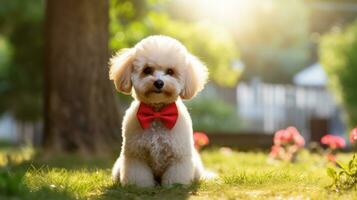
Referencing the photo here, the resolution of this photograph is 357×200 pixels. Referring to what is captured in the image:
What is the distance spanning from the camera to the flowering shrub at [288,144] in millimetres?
9543

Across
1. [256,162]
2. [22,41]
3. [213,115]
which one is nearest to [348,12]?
[213,115]

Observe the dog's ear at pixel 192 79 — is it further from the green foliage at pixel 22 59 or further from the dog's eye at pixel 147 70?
the green foliage at pixel 22 59

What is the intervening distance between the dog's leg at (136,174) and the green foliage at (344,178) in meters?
1.46

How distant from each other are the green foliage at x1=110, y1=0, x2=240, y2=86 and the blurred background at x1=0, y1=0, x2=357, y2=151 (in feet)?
0.11

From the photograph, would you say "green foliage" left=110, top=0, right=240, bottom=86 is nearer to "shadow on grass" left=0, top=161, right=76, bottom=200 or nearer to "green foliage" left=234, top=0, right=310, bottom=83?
"shadow on grass" left=0, top=161, right=76, bottom=200

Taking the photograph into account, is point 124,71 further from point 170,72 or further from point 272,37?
point 272,37

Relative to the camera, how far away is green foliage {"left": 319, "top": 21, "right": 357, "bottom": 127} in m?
19.8

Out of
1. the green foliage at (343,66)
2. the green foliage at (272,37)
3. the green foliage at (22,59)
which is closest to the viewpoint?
the green foliage at (22,59)

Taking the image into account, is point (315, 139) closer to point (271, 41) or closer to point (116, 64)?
point (116, 64)

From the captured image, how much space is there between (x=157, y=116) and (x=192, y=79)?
0.42 metres

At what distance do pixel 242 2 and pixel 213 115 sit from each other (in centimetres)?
1679

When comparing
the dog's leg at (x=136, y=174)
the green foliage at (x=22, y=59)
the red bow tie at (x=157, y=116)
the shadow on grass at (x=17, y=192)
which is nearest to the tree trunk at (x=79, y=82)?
the dog's leg at (x=136, y=174)

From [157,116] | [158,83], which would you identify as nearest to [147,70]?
[158,83]

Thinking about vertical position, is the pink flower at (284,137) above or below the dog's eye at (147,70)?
below
